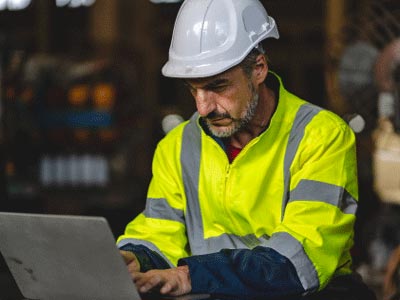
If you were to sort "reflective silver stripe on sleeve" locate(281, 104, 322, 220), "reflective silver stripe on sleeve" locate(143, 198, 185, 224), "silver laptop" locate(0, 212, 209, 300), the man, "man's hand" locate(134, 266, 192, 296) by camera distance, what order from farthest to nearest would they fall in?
"reflective silver stripe on sleeve" locate(143, 198, 185, 224) < "reflective silver stripe on sleeve" locate(281, 104, 322, 220) < the man < "man's hand" locate(134, 266, 192, 296) < "silver laptop" locate(0, 212, 209, 300)

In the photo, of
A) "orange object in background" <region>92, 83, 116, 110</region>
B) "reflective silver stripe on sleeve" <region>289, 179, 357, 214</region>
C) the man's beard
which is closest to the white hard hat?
the man's beard

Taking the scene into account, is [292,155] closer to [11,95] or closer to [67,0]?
[11,95]

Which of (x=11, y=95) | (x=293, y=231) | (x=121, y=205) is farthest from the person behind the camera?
(x=121, y=205)

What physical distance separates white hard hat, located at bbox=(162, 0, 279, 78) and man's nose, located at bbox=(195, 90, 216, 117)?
0.25 feet

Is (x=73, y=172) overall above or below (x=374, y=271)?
below

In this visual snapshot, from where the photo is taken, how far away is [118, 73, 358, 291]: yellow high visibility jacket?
363 cm

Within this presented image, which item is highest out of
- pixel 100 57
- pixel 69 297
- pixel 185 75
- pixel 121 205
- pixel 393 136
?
pixel 185 75

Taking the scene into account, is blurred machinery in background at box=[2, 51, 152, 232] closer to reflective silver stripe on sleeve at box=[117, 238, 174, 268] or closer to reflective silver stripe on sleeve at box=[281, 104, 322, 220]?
reflective silver stripe on sleeve at box=[117, 238, 174, 268]

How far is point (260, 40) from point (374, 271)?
318cm

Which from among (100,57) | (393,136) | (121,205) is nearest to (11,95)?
(121,205)

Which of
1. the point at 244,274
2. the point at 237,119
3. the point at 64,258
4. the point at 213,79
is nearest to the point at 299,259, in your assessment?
the point at 244,274

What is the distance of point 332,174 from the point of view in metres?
3.71

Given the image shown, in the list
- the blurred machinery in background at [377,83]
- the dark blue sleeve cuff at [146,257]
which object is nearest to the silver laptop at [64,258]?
the dark blue sleeve cuff at [146,257]

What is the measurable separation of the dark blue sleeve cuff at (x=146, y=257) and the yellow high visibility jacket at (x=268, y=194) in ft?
0.10
